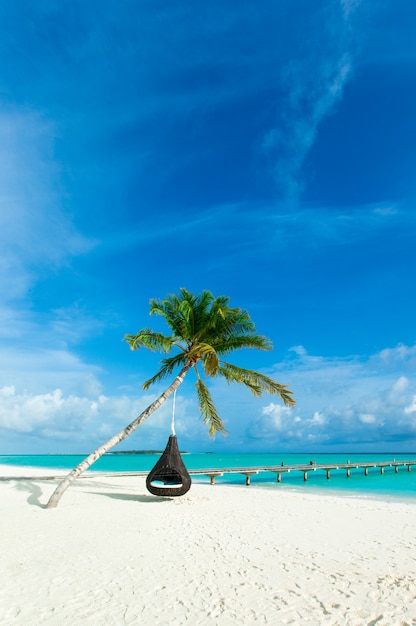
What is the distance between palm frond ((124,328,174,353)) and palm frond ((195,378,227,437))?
1.84 metres

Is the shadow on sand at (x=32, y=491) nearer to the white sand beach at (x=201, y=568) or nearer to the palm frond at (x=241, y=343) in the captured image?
the white sand beach at (x=201, y=568)

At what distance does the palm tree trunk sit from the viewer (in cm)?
1118

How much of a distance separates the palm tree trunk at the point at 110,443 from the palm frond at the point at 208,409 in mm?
1156

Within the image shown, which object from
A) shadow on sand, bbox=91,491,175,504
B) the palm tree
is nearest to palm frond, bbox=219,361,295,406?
the palm tree

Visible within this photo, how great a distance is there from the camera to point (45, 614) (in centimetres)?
437

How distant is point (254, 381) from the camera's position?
13.6 meters

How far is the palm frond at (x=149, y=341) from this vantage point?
42.6ft

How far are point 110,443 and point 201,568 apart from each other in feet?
22.0

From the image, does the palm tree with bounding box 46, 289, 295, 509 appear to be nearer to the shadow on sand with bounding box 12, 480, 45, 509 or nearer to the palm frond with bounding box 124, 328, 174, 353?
the palm frond with bounding box 124, 328, 174, 353

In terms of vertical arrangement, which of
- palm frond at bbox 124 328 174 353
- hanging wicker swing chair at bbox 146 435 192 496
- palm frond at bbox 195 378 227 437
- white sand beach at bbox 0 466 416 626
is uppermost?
palm frond at bbox 124 328 174 353

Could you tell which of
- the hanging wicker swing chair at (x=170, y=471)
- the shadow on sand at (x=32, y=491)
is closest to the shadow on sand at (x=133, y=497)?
the hanging wicker swing chair at (x=170, y=471)

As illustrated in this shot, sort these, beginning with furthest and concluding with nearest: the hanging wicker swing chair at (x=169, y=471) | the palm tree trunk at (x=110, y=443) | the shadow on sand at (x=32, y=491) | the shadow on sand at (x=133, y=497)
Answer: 1. the shadow on sand at (x=133, y=497)
2. the hanging wicker swing chair at (x=169, y=471)
3. the shadow on sand at (x=32, y=491)
4. the palm tree trunk at (x=110, y=443)

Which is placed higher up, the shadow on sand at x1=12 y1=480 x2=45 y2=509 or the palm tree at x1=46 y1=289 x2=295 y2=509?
the palm tree at x1=46 y1=289 x2=295 y2=509

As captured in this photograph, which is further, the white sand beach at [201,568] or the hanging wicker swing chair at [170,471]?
the hanging wicker swing chair at [170,471]
